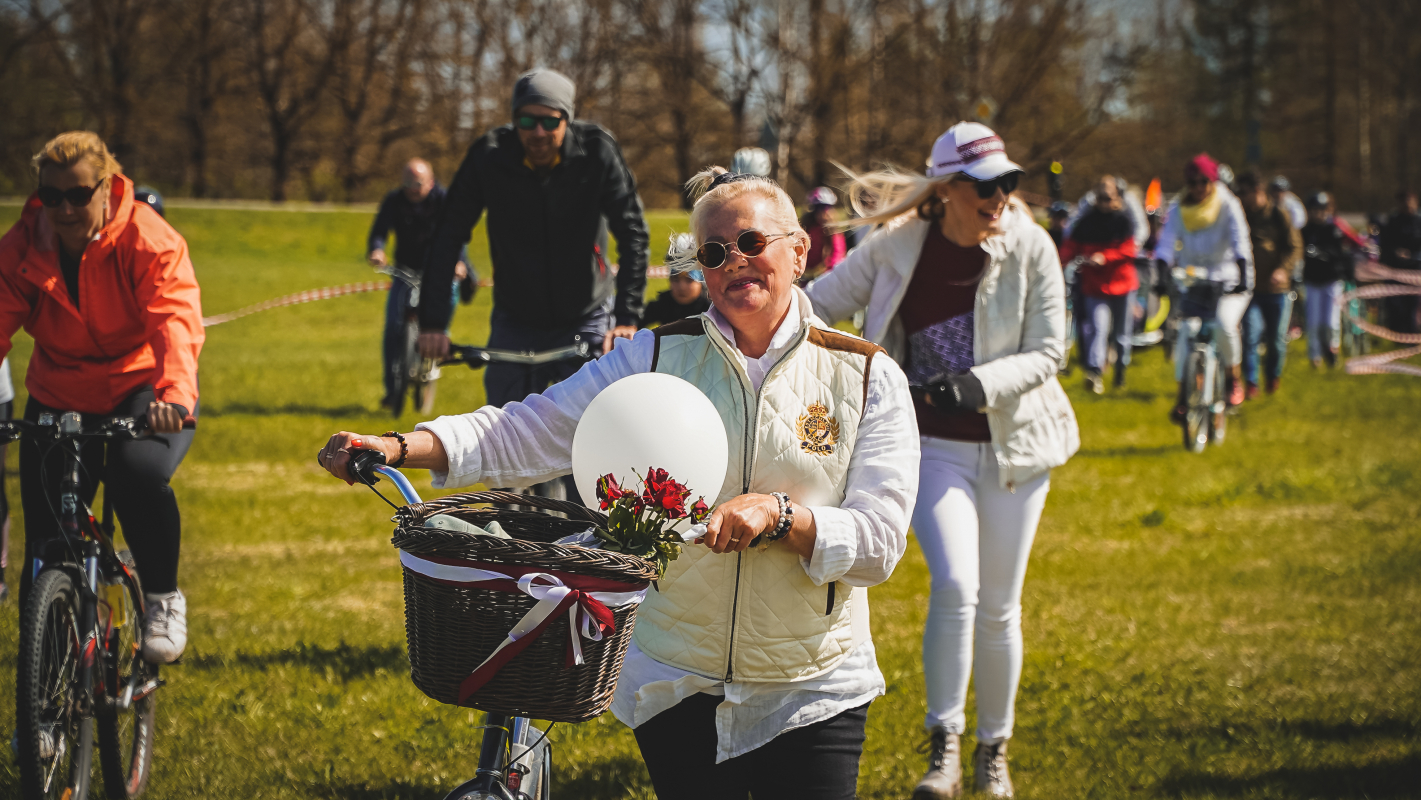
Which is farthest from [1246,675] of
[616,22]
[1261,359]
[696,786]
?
[616,22]

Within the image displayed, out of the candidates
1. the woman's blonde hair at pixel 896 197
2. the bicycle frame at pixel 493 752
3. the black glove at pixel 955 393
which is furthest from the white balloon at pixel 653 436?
the woman's blonde hair at pixel 896 197

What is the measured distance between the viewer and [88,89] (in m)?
38.7

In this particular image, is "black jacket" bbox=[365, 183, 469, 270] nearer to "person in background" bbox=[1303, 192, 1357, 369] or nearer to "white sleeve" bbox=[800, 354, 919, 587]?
"white sleeve" bbox=[800, 354, 919, 587]

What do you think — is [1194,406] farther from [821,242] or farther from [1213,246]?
[821,242]

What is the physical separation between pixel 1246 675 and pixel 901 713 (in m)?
1.78

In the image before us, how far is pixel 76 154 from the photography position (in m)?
4.18

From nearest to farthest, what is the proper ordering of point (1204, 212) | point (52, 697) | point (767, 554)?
point (767, 554) < point (52, 697) < point (1204, 212)

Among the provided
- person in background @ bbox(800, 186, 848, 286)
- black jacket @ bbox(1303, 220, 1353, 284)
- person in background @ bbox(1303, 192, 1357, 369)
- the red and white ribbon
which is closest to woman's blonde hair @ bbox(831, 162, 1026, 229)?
the red and white ribbon

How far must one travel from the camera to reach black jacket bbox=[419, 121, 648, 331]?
583 cm

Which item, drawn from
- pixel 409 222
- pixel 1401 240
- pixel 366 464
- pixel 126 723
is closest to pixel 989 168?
pixel 366 464

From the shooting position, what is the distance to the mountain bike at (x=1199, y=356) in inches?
475

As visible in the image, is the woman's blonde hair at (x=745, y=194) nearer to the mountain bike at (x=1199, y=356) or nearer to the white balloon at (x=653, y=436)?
the white balloon at (x=653, y=436)

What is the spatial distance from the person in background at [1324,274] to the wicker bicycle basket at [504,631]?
676 inches

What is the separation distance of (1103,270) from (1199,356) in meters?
3.54
